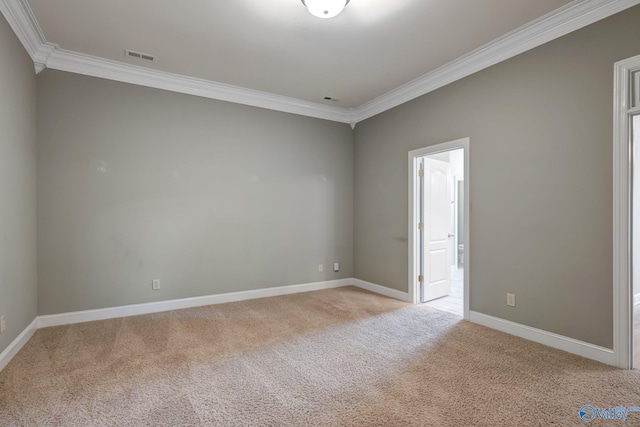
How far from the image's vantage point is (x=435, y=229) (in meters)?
4.63

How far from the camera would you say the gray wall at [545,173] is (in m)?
2.60

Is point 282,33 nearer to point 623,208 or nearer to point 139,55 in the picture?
point 139,55

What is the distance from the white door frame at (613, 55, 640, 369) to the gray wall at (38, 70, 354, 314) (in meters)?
3.51

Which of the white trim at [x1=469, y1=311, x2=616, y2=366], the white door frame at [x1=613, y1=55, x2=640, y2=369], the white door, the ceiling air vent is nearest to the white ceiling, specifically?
the ceiling air vent

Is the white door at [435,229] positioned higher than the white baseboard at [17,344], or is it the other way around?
the white door at [435,229]

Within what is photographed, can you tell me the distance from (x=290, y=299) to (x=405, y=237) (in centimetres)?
186

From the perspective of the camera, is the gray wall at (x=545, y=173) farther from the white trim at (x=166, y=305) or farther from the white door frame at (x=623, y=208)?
the white trim at (x=166, y=305)


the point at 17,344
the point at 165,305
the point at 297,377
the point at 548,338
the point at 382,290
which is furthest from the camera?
the point at 382,290

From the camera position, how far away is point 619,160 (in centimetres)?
248

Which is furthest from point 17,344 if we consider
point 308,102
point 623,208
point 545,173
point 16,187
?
point 623,208

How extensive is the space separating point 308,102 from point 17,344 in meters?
4.35

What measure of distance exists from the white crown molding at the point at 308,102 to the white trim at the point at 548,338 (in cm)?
269

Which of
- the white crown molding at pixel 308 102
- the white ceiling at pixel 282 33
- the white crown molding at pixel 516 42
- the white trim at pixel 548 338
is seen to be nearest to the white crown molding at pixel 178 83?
the white crown molding at pixel 308 102

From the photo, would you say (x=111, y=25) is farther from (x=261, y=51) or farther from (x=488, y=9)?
(x=488, y=9)
